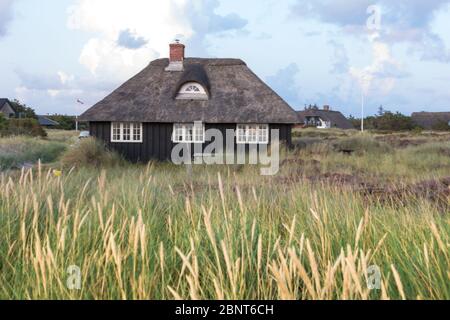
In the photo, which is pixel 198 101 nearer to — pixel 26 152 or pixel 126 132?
pixel 126 132

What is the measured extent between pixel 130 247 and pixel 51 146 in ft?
88.8

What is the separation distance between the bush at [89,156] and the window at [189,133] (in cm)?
433

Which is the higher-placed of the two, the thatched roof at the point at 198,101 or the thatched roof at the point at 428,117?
the thatched roof at the point at 428,117

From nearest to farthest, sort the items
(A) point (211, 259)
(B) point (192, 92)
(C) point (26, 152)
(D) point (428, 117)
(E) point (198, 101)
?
(A) point (211, 259), (E) point (198, 101), (B) point (192, 92), (C) point (26, 152), (D) point (428, 117)

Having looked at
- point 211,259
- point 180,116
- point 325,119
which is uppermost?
point 325,119

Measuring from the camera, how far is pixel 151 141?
929 inches

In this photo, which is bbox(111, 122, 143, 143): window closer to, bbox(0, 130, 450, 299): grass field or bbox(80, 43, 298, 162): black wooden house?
bbox(80, 43, 298, 162): black wooden house

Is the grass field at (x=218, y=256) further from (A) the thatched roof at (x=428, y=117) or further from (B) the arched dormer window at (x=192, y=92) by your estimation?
(A) the thatched roof at (x=428, y=117)

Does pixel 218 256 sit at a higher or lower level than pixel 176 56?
lower

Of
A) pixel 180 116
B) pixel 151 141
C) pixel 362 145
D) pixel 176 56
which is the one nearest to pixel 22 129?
pixel 176 56

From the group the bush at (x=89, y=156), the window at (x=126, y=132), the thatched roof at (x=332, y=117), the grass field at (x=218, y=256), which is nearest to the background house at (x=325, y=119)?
the thatched roof at (x=332, y=117)

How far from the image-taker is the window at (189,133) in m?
23.6

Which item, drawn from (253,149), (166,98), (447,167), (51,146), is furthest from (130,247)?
(51,146)

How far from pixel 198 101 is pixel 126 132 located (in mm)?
3809
